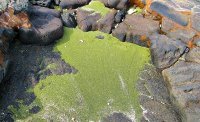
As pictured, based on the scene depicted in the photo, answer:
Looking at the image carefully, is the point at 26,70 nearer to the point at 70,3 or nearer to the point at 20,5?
the point at 20,5

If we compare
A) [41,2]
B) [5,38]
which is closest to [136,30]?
[41,2]

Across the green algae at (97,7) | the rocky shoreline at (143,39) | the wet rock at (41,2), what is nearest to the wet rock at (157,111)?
the rocky shoreline at (143,39)

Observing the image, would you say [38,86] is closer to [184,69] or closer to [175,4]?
[184,69]

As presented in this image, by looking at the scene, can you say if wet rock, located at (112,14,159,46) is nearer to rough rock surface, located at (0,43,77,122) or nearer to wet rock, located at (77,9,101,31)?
wet rock, located at (77,9,101,31)

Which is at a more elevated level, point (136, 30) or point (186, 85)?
point (136, 30)

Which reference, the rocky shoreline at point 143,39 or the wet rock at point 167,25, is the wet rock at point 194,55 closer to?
the rocky shoreline at point 143,39
